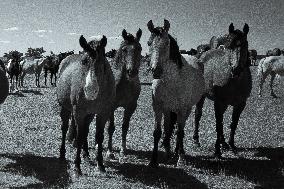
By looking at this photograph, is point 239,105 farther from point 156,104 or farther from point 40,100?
point 40,100

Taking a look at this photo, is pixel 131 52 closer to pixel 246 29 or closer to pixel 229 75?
pixel 246 29

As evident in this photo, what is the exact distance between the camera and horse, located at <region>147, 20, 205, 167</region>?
264 inches

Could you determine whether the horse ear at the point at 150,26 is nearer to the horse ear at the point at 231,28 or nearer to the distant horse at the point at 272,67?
the horse ear at the point at 231,28

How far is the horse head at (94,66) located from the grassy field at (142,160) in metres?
1.65

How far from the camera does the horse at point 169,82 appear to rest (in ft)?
22.0

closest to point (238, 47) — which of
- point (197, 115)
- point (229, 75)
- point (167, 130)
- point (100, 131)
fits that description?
point (229, 75)

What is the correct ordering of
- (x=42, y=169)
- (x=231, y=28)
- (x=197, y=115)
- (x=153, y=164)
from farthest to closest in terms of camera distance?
(x=197, y=115)
(x=153, y=164)
(x=231, y=28)
(x=42, y=169)

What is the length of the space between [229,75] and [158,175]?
2.93 metres

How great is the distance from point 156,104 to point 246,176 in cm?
235

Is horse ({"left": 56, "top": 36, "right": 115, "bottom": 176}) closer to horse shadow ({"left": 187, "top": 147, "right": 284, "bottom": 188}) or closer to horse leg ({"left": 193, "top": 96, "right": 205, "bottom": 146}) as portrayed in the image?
horse shadow ({"left": 187, "top": 147, "right": 284, "bottom": 188})

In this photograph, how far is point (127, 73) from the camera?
22.9ft

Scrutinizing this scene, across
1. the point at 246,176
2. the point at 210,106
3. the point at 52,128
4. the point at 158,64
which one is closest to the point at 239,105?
the point at 246,176

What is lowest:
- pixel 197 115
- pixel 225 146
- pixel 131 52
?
pixel 225 146

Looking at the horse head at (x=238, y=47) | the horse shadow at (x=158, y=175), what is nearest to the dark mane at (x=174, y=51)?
the horse head at (x=238, y=47)
